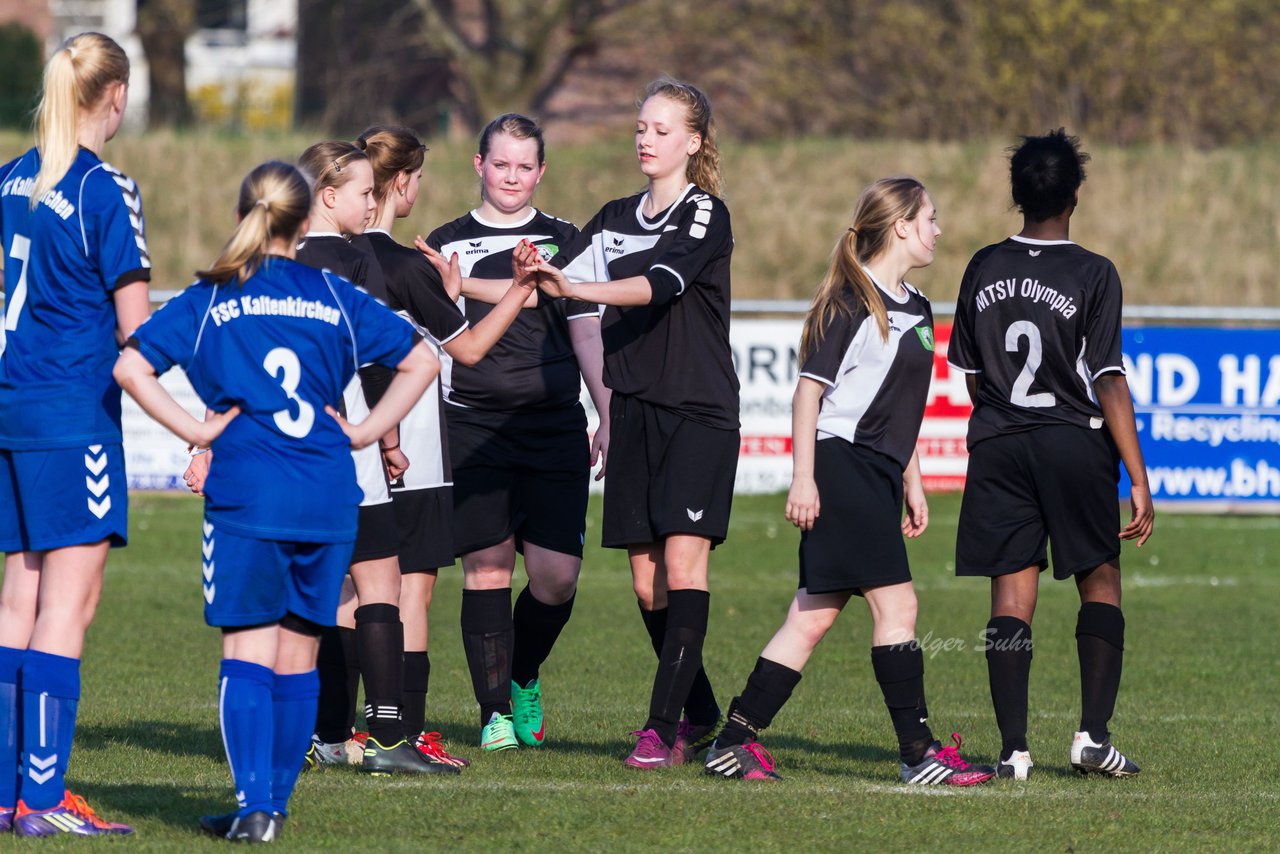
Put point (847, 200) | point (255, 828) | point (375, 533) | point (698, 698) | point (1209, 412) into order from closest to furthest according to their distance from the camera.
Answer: point (255, 828) → point (375, 533) → point (698, 698) → point (1209, 412) → point (847, 200)

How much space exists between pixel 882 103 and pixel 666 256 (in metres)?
24.7

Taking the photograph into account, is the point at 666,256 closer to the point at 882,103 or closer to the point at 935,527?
the point at 935,527

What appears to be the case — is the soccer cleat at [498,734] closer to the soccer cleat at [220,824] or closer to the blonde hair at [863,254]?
the soccer cleat at [220,824]

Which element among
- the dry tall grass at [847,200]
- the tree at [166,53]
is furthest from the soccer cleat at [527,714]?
the tree at [166,53]

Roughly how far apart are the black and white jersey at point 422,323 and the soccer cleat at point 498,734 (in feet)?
3.14

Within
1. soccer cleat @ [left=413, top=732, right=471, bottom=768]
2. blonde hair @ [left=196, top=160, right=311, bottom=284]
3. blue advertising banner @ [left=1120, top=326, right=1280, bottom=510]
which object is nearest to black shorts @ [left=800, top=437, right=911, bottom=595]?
soccer cleat @ [left=413, top=732, right=471, bottom=768]

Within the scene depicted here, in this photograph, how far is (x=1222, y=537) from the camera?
45.1ft

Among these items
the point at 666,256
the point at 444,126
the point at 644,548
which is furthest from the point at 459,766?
the point at 444,126

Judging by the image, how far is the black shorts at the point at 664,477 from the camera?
5.81 m

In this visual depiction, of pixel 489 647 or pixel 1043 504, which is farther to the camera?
pixel 489 647

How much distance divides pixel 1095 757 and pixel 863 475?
4.14 ft

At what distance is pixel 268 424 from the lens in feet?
14.4

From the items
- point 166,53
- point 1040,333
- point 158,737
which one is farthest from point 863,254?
point 166,53

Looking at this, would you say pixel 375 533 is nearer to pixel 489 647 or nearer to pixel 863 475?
pixel 489 647
